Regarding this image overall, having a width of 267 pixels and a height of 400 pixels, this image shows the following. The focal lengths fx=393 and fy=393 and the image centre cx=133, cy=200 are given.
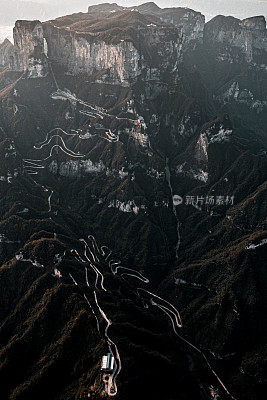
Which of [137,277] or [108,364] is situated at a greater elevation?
[108,364]

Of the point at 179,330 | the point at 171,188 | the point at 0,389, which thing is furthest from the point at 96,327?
the point at 171,188

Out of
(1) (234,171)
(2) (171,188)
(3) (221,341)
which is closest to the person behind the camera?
(3) (221,341)

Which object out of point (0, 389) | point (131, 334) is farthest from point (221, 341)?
point (0, 389)

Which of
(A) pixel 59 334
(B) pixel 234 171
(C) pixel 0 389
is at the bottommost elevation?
(C) pixel 0 389

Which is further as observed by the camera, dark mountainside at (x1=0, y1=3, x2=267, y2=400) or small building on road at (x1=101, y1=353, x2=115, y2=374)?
dark mountainside at (x1=0, y1=3, x2=267, y2=400)

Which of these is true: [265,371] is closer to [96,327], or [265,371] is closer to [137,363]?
[137,363]

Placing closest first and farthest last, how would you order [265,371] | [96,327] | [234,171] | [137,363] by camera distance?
[137,363] < [96,327] < [265,371] < [234,171]

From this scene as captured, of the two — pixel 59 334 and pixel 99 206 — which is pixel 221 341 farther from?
pixel 99 206

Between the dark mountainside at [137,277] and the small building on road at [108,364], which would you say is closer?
→ the small building on road at [108,364]

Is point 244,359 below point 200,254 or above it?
below

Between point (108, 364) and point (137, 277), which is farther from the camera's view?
point (137, 277)

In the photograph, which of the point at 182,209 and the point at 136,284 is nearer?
the point at 136,284
